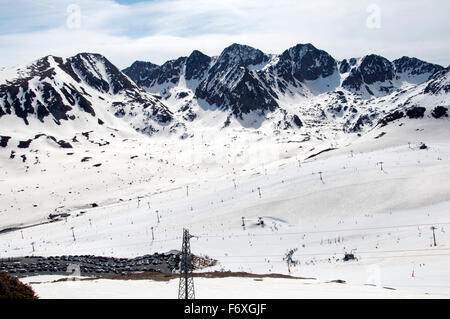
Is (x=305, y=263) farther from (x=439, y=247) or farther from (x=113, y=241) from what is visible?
(x=113, y=241)

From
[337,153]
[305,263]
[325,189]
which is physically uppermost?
[337,153]

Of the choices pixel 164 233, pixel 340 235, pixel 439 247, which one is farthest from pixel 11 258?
pixel 439 247

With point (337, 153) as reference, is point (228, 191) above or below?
below

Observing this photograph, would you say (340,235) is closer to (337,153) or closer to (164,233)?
(164,233)

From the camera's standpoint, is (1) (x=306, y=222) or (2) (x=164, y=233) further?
(2) (x=164, y=233)

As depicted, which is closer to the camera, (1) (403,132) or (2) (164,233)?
(2) (164,233)

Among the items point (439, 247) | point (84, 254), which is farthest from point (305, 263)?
point (84, 254)

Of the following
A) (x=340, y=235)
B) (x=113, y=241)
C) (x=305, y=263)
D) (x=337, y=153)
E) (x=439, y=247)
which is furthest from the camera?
(x=337, y=153)
